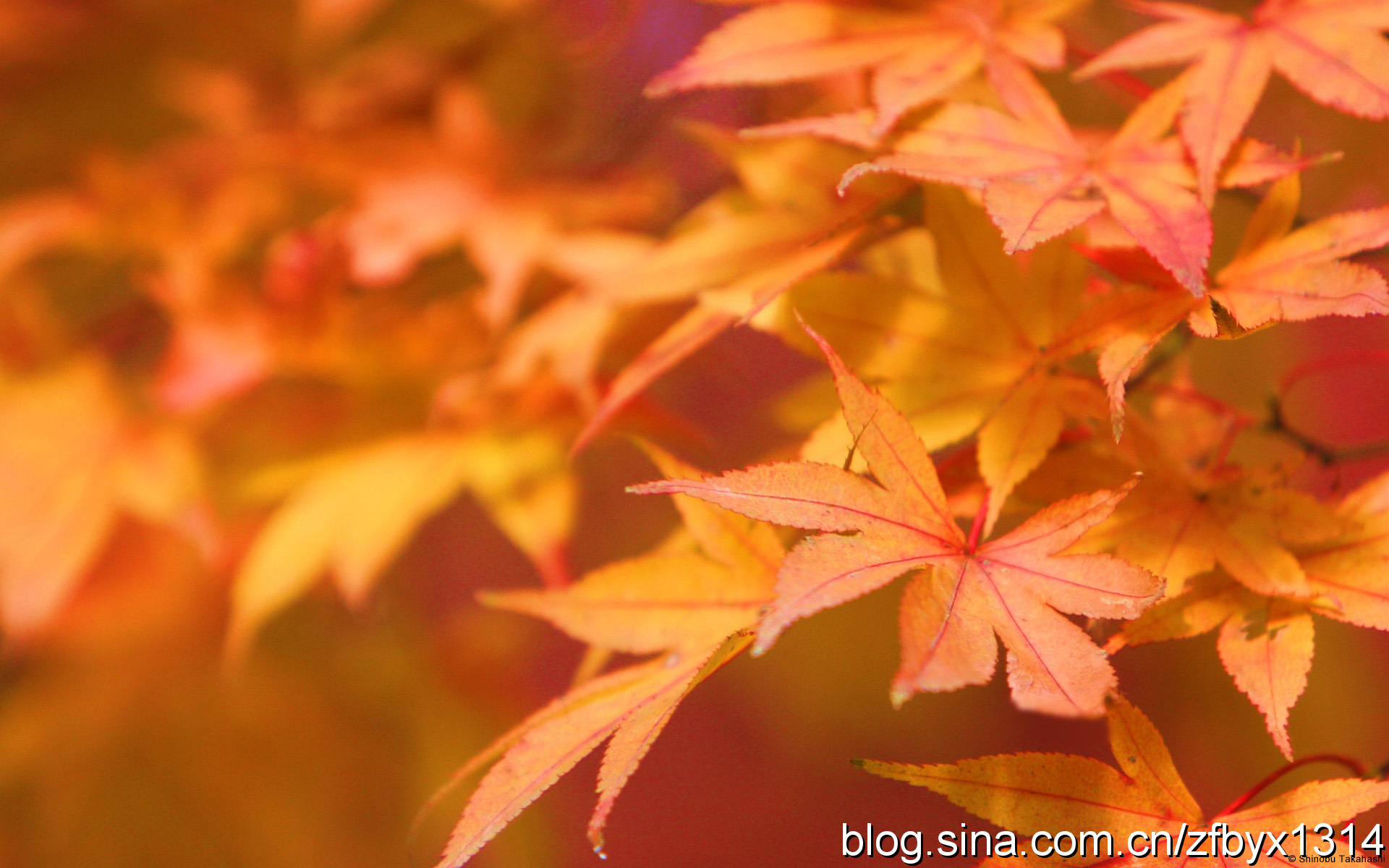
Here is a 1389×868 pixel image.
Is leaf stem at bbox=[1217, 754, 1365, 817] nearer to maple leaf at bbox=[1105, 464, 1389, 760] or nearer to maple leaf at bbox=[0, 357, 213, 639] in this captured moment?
maple leaf at bbox=[1105, 464, 1389, 760]

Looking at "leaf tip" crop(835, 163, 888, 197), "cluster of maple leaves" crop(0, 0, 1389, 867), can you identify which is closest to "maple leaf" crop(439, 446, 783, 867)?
"cluster of maple leaves" crop(0, 0, 1389, 867)

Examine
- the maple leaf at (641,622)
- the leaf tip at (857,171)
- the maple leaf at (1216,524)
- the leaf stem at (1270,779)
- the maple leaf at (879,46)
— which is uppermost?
the maple leaf at (879,46)

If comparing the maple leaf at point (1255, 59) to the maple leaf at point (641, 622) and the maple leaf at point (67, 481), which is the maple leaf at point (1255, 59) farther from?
the maple leaf at point (67, 481)

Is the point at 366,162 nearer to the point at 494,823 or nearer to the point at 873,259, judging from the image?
the point at 873,259

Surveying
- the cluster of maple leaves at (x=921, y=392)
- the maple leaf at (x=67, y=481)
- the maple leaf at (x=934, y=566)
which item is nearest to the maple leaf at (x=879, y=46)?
the cluster of maple leaves at (x=921, y=392)

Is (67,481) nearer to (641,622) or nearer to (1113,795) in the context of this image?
(641,622)

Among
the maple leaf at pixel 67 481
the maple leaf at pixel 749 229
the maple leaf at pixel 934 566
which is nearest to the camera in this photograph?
the maple leaf at pixel 934 566
